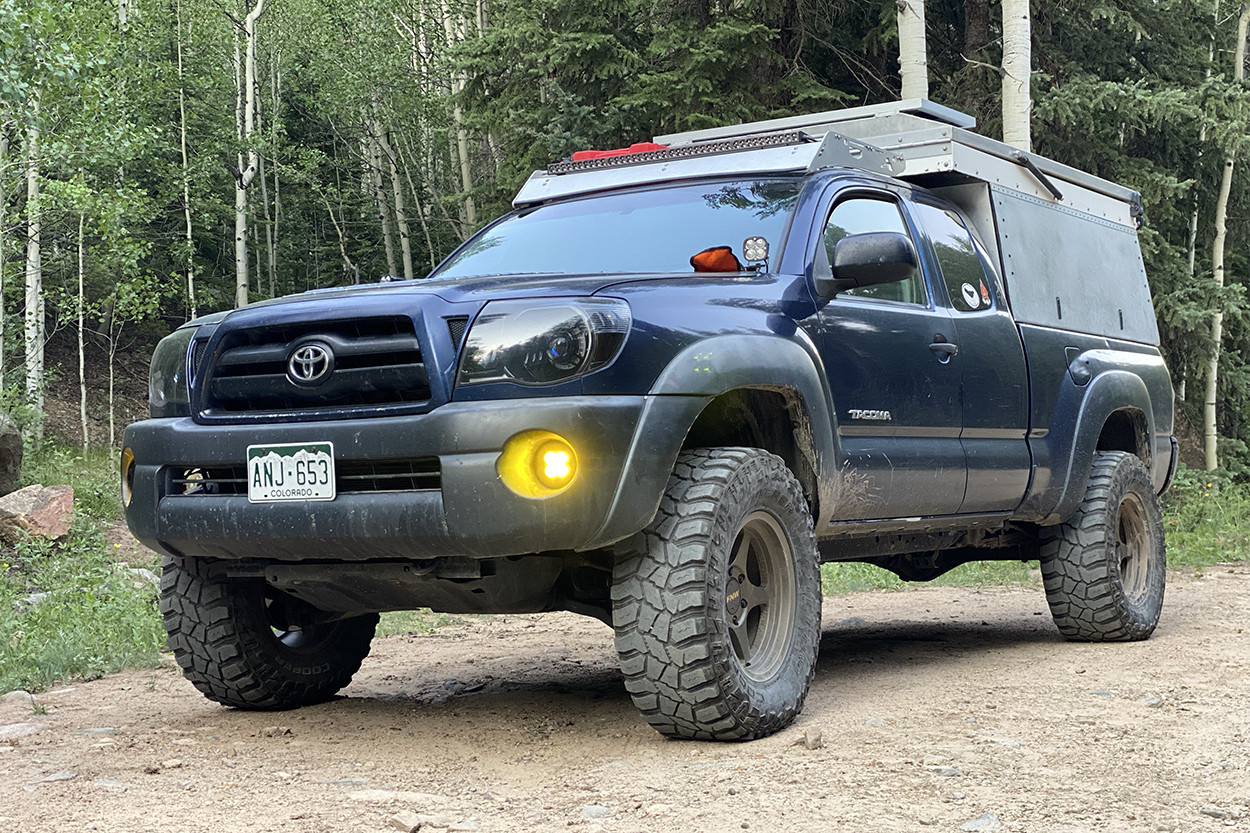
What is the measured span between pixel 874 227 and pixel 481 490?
8.13ft

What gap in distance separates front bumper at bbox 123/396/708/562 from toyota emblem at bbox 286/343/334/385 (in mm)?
153

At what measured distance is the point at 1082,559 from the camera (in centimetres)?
656

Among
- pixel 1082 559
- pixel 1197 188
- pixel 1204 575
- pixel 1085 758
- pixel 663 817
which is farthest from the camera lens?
pixel 1197 188

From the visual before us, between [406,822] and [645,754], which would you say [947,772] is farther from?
[406,822]

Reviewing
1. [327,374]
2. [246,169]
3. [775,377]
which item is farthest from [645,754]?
[246,169]

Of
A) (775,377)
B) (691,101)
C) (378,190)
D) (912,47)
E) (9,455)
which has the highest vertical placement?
(378,190)

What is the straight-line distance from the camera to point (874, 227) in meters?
5.54

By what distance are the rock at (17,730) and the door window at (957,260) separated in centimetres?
403

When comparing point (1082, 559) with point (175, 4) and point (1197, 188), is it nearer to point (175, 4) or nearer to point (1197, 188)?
point (1197, 188)

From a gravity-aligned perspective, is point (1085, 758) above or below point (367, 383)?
below

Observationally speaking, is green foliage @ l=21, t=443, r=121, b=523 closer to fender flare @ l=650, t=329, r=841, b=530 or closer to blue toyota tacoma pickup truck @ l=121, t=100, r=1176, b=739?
blue toyota tacoma pickup truck @ l=121, t=100, r=1176, b=739

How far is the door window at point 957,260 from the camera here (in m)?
5.84

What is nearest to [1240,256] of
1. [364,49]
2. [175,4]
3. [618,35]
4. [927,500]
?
[618,35]

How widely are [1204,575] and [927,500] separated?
607 centimetres
